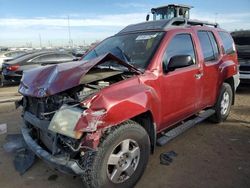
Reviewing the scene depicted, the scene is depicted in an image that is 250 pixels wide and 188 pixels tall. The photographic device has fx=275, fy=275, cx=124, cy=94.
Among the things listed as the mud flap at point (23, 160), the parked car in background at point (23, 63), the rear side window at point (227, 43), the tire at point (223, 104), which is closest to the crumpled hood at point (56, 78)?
the mud flap at point (23, 160)

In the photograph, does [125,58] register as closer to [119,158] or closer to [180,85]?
[180,85]

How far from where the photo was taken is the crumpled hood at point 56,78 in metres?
3.06

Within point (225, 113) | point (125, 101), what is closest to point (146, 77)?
point (125, 101)

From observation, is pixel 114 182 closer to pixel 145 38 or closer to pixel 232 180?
pixel 232 180

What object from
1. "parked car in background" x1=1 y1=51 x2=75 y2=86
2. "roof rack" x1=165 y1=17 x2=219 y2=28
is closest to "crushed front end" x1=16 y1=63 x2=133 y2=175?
"roof rack" x1=165 y1=17 x2=219 y2=28

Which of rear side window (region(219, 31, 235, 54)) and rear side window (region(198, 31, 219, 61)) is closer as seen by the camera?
rear side window (region(198, 31, 219, 61))

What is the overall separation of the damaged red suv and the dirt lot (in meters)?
0.41

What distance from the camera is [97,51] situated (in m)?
4.74

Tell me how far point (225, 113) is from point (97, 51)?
3084 millimetres

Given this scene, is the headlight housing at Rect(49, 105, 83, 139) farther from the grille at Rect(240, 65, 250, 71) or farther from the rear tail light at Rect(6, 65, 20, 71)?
the rear tail light at Rect(6, 65, 20, 71)

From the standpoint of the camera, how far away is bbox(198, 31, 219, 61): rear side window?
4.83 meters

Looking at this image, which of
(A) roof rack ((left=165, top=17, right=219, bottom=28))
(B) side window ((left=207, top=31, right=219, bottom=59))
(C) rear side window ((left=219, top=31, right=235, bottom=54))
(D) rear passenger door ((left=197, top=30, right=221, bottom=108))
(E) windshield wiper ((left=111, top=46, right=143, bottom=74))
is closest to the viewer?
(E) windshield wiper ((left=111, top=46, right=143, bottom=74))

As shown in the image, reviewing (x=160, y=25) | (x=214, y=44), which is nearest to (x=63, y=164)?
(x=160, y=25)

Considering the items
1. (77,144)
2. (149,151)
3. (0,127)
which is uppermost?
(77,144)
